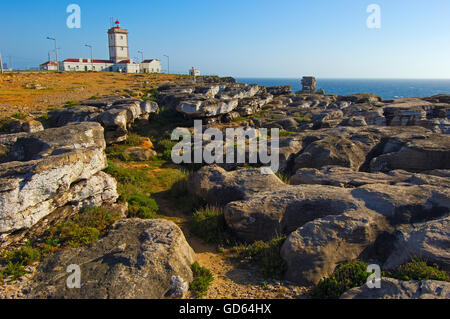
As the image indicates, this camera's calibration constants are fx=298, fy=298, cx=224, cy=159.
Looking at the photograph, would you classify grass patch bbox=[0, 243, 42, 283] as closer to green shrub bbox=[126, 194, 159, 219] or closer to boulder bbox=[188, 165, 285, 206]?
green shrub bbox=[126, 194, 159, 219]

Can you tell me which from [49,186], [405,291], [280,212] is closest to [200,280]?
[280,212]

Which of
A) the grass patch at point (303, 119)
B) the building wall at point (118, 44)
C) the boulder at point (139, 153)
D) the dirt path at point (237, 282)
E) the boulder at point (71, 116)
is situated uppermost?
the building wall at point (118, 44)

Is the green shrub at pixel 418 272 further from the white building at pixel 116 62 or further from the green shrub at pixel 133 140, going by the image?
the white building at pixel 116 62

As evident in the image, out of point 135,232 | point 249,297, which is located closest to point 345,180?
point 249,297

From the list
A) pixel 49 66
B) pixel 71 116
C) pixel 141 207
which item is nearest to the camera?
pixel 141 207

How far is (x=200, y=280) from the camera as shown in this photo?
6.24 m

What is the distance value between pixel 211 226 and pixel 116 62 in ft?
342

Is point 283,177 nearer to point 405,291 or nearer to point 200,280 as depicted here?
point 200,280

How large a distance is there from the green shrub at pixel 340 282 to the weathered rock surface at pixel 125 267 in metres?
2.64

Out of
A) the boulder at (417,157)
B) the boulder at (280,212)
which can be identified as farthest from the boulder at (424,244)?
the boulder at (417,157)

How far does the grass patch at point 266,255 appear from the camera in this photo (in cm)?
671

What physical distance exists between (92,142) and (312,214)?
9.82 metres

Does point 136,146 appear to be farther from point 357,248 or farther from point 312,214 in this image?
point 357,248

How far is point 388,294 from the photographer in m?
4.98
